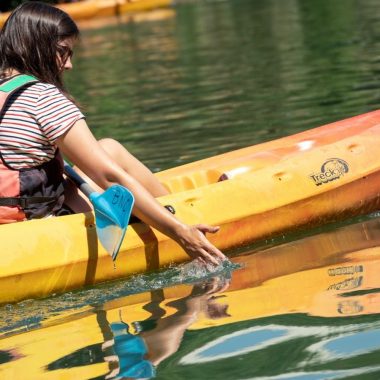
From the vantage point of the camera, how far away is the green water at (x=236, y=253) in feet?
10.3

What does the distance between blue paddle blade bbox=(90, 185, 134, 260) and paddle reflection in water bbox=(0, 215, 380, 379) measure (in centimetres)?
24

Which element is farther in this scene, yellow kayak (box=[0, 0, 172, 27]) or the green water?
yellow kayak (box=[0, 0, 172, 27])

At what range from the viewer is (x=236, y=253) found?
15.0ft

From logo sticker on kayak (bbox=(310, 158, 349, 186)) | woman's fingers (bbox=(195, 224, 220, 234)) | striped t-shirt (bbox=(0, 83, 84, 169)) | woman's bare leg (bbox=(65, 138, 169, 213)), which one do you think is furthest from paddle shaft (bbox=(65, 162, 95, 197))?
logo sticker on kayak (bbox=(310, 158, 349, 186))

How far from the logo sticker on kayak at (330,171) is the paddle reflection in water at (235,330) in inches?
24.2

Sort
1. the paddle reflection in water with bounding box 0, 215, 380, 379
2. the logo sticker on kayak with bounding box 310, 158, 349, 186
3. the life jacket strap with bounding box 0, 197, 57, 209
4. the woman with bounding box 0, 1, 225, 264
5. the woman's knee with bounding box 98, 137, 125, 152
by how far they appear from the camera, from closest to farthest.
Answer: the paddle reflection in water with bounding box 0, 215, 380, 379
the woman with bounding box 0, 1, 225, 264
the life jacket strap with bounding box 0, 197, 57, 209
the woman's knee with bounding box 98, 137, 125, 152
the logo sticker on kayak with bounding box 310, 158, 349, 186

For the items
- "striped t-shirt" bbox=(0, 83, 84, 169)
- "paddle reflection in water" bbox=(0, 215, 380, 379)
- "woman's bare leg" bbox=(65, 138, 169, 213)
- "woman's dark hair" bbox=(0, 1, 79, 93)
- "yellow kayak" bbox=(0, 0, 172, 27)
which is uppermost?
"yellow kayak" bbox=(0, 0, 172, 27)

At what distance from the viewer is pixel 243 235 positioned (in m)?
4.59

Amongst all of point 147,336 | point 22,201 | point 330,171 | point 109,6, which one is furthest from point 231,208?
point 109,6

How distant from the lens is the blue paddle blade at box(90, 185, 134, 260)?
4004 mm

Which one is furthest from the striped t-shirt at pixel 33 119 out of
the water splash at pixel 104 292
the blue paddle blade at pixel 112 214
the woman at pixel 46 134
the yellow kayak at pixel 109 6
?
the yellow kayak at pixel 109 6

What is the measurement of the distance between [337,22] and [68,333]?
13.4 m

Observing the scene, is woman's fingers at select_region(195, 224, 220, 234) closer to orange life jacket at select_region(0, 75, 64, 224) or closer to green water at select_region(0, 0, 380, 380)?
green water at select_region(0, 0, 380, 380)

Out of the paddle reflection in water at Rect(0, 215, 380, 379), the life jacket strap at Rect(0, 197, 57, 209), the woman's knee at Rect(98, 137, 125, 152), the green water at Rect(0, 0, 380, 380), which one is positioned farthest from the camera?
the woman's knee at Rect(98, 137, 125, 152)
